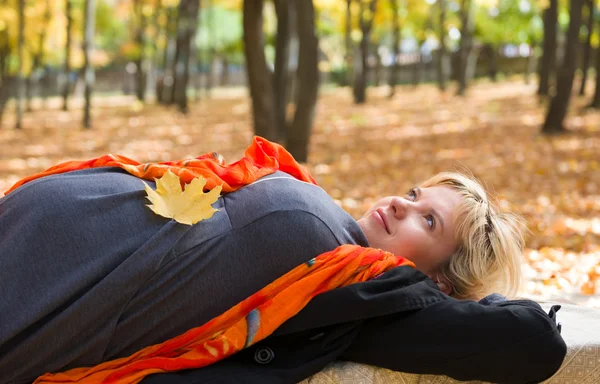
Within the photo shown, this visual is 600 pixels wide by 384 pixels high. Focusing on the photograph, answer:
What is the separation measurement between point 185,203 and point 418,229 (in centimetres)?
89

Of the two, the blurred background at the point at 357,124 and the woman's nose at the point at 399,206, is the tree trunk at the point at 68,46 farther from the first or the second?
the woman's nose at the point at 399,206

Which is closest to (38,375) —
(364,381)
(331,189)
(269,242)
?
(269,242)

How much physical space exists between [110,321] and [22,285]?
0.29 meters

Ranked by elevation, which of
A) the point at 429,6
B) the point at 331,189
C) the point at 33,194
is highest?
the point at 429,6

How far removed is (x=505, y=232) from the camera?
271 cm

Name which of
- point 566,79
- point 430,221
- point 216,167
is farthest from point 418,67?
point 216,167

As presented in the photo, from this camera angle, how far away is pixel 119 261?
2299mm

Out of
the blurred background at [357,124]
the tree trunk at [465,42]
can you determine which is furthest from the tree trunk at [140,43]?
the tree trunk at [465,42]

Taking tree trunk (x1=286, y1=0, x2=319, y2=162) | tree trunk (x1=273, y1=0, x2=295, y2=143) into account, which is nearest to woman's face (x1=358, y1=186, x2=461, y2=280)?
tree trunk (x1=286, y1=0, x2=319, y2=162)

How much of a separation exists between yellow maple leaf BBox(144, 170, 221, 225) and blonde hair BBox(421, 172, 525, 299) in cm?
94

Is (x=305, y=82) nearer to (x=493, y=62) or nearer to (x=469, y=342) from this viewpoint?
(x=469, y=342)

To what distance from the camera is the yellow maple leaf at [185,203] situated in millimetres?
2389

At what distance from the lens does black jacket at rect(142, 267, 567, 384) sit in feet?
7.57

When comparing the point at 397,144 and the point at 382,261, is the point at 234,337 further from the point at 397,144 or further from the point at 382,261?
Answer: the point at 397,144
